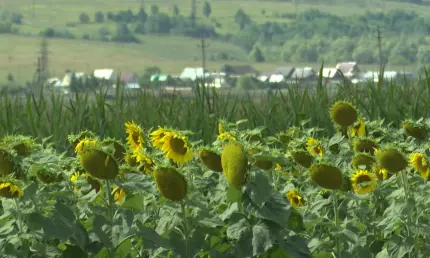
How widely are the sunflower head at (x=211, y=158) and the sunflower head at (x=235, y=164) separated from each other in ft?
0.85

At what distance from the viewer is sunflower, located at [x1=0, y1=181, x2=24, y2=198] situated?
385cm

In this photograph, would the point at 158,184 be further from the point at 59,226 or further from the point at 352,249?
the point at 352,249

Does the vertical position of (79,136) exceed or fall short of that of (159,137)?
it falls short

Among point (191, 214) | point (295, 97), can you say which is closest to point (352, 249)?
point (191, 214)

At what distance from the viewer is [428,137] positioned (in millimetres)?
5586

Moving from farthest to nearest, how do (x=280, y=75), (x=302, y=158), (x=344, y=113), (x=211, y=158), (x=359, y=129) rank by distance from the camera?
(x=280, y=75) → (x=359, y=129) → (x=344, y=113) → (x=302, y=158) → (x=211, y=158)

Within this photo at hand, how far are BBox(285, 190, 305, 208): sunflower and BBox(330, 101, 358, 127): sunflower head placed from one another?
0.64 meters

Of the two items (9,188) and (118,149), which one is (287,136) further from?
(9,188)

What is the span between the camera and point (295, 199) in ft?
16.1

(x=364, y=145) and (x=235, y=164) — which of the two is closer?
(x=235, y=164)

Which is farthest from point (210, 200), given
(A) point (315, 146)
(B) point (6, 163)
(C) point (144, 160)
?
(A) point (315, 146)

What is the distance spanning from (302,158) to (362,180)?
1.00 feet

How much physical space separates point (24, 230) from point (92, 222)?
28 centimetres

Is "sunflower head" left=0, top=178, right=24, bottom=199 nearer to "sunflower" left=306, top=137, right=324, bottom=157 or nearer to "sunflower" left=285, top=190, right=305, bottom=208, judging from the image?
"sunflower" left=285, top=190, right=305, bottom=208
